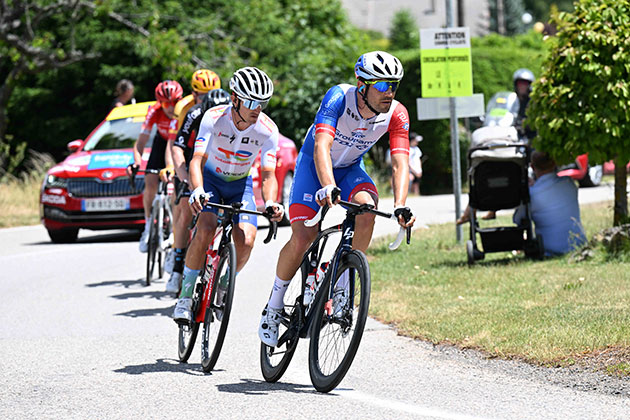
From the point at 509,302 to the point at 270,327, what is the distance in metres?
3.00

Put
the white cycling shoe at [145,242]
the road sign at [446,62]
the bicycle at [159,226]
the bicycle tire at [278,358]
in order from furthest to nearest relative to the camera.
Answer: the road sign at [446,62], the white cycling shoe at [145,242], the bicycle at [159,226], the bicycle tire at [278,358]

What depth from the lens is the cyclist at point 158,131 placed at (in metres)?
11.4

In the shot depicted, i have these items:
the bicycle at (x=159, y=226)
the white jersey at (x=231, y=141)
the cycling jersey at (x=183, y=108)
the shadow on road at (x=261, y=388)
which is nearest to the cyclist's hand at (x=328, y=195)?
the shadow on road at (x=261, y=388)

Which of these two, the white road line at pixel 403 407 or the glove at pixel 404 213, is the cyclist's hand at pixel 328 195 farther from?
the white road line at pixel 403 407

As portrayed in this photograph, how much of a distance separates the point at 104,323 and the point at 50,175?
24.9 ft

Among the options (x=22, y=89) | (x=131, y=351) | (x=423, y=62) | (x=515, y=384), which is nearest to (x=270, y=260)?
(x=423, y=62)

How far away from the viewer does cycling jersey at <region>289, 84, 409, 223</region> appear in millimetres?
6797

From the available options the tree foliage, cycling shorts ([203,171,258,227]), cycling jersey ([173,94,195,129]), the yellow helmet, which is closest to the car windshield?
cycling jersey ([173,94,195,129])

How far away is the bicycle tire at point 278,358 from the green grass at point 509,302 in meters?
1.51

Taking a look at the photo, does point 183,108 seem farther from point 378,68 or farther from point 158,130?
point 378,68

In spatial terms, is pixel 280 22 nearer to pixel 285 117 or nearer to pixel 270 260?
pixel 285 117

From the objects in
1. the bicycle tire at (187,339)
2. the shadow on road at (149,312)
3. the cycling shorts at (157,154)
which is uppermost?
Answer: the cycling shorts at (157,154)

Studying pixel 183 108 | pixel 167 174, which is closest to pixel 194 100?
pixel 183 108

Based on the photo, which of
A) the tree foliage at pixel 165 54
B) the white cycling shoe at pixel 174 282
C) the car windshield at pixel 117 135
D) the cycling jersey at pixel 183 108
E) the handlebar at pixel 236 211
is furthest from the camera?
the tree foliage at pixel 165 54
